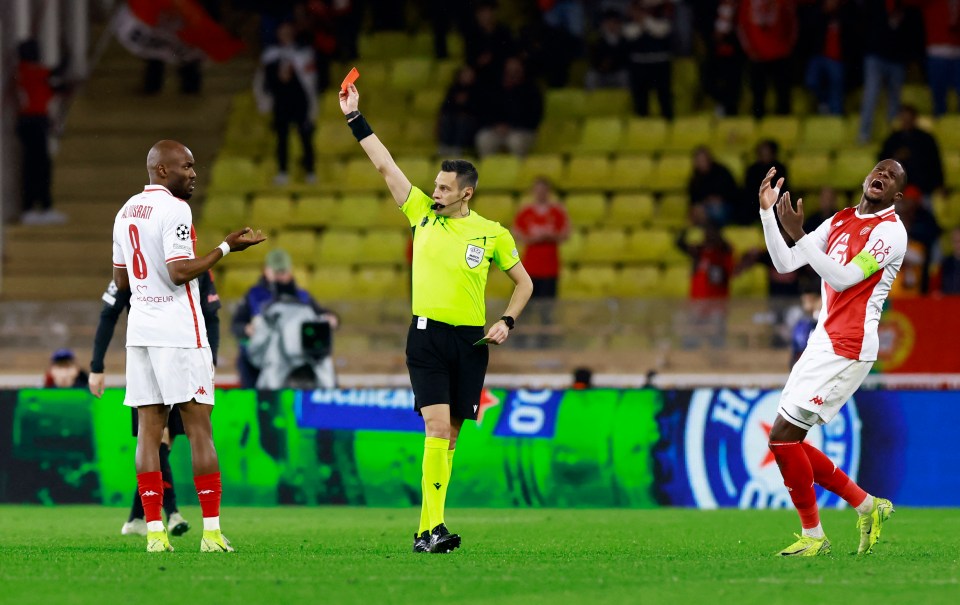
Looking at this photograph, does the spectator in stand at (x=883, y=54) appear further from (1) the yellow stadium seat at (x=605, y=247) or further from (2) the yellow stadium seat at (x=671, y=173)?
(1) the yellow stadium seat at (x=605, y=247)

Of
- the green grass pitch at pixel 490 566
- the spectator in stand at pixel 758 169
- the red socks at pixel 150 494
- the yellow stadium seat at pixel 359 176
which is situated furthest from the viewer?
the yellow stadium seat at pixel 359 176

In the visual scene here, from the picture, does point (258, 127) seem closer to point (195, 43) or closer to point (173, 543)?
point (195, 43)

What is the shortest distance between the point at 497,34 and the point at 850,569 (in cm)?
1489

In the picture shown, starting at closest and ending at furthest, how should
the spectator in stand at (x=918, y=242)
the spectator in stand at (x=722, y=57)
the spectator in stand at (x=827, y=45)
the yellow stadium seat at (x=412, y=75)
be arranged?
the spectator in stand at (x=918, y=242)
the spectator in stand at (x=827, y=45)
the spectator in stand at (x=722, y=57)
the yellow stadium seat at (x=412, y=75)

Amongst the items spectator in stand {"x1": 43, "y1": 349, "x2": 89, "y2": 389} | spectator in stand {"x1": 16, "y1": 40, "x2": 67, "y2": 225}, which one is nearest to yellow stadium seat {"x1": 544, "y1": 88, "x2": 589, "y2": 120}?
spectator in stand {"x1": 16, "y1": 40, "x2": 67, "y2": 225}

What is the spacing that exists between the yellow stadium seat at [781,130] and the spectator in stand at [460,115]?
12.3ft

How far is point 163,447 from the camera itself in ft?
36.7

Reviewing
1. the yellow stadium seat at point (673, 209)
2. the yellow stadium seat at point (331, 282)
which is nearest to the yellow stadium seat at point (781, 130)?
the yellow stadium seat at point (673, 209)

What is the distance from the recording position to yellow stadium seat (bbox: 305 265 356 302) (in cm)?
2109

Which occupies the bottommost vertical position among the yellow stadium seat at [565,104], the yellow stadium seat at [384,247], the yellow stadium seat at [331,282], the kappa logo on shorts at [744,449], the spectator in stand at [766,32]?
the kappa logo on shorts at [744,449]

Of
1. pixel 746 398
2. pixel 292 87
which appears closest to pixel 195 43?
pixel 292 87

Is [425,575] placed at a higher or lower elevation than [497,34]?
lower

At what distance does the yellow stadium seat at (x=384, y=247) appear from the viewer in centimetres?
2144

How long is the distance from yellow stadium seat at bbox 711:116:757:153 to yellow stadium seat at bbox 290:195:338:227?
5.11m
